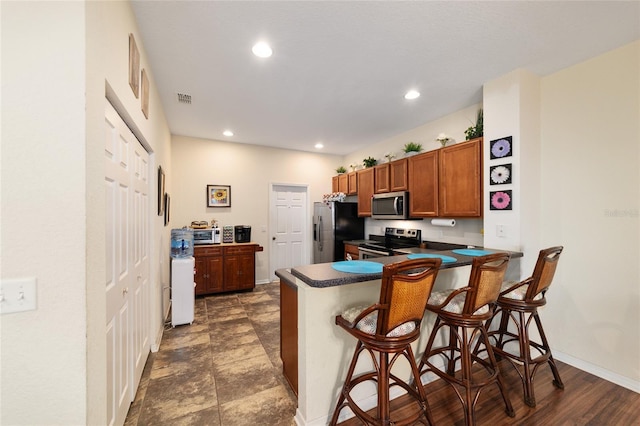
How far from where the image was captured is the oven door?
12.3 ft

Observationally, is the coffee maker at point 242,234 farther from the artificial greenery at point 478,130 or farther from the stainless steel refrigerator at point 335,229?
the artificial greenery at point 478,130

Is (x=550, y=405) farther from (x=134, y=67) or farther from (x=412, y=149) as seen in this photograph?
(x=134, y=67)

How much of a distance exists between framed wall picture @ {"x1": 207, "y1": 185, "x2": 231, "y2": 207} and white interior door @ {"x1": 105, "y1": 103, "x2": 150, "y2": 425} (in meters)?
2.42

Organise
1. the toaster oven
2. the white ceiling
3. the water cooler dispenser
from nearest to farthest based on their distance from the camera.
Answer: the white ceiling, the water cooler dispenser, the toaster oven

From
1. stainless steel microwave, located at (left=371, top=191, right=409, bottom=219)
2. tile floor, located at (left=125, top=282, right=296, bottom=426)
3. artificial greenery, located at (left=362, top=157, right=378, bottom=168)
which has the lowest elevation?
tile floor, located at (left=125, top=282, right=296, bottom=426)

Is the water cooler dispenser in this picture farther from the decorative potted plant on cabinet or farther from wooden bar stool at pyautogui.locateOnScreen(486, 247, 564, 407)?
the decorative potted plant on cabinet

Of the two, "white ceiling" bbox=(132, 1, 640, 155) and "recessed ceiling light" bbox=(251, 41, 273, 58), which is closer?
"white ceiling" bbox=(132, 1, 640, 155)

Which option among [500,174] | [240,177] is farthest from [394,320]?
[240,177]

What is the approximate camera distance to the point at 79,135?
0.94 metres

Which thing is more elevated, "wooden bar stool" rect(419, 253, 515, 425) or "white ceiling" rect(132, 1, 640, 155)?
"white ceiling" rect(132, 1, 640, 155)

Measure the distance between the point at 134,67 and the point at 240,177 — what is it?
128 inches

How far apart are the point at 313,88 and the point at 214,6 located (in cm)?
126

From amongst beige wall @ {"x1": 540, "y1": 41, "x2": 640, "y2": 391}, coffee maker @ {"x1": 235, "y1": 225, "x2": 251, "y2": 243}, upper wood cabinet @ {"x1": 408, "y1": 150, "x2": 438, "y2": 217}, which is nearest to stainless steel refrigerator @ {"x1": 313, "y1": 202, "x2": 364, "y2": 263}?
coffee maker @ {"x1": 235, "y1": 225, "x2": 251, "y2": 243}

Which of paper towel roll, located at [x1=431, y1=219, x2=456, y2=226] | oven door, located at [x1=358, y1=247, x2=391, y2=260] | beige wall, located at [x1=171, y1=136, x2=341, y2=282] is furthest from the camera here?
beige wall, located at [x1=171, y1=136, x2=341, y2=282]
